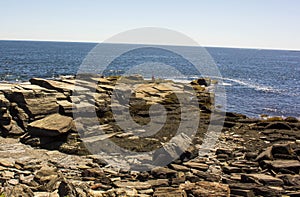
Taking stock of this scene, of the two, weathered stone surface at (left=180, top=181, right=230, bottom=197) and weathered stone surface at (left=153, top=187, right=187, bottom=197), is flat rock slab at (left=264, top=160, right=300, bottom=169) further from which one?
weathered stone surface at (left=153, top=187, right=187, bottom=197)

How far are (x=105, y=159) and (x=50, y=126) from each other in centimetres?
310

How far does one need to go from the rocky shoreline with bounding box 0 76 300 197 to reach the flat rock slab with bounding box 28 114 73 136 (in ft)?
0.14

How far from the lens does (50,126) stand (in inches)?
599

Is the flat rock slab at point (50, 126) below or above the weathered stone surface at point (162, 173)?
above

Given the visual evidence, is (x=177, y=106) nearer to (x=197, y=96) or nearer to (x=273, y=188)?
(x=197, y=96)

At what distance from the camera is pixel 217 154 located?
50.5 feet

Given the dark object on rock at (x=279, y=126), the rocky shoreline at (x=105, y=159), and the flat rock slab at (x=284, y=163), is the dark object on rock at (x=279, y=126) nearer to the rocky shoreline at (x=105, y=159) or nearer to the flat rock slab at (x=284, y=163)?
the rocky shoreline at (x=105, y=159)

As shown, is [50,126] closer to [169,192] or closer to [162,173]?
[162,173]

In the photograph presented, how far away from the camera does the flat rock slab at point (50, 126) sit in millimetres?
15008

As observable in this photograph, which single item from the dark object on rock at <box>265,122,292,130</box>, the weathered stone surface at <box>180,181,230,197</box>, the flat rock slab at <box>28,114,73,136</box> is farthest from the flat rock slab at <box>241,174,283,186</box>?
the dark object on rock at <box>265,122,292,130</box>

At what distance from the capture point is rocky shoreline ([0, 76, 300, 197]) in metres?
11.1

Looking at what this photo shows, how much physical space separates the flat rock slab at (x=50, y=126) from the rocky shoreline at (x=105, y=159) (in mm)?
43

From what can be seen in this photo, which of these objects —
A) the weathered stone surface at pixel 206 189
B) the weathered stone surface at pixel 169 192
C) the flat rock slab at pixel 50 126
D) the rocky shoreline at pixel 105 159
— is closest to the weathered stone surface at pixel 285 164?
the rocky shoreline at pixel 105 159

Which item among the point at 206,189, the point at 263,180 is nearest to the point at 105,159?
the point at 206,189
